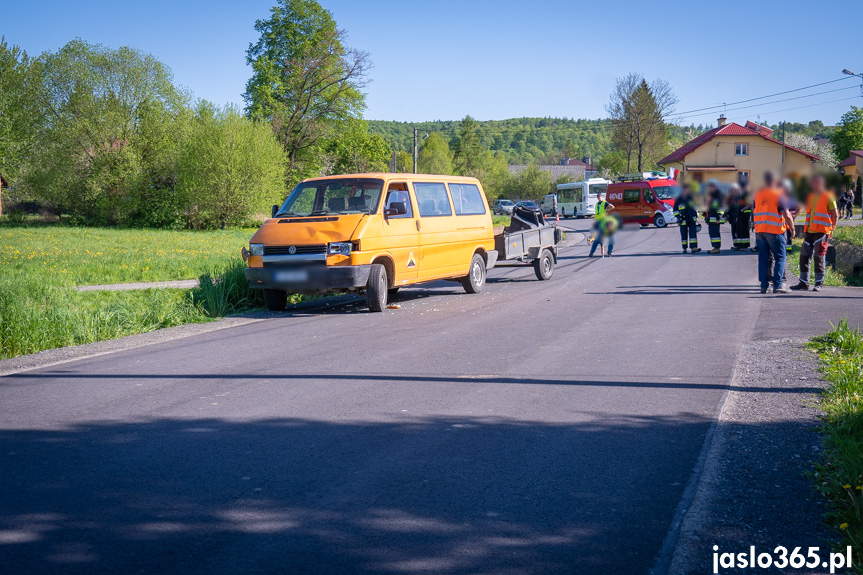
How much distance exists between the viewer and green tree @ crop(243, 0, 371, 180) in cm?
4681

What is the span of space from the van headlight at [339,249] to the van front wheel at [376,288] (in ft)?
1.99

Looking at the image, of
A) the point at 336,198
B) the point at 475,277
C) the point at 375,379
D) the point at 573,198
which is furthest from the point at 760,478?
the point at 475,277

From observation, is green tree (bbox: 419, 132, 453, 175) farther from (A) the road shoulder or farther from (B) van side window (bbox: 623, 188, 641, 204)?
(B) van side window (bbox: 623, 188, 641, 204)

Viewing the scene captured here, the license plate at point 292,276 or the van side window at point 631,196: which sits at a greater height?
the van side window at point 631,196

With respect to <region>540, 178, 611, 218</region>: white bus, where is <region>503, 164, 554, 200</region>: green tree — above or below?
above

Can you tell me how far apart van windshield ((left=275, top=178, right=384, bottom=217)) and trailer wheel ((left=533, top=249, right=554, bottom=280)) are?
5.12 m

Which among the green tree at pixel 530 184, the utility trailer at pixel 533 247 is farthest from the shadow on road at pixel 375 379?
the utility trailer at pixel 533 247

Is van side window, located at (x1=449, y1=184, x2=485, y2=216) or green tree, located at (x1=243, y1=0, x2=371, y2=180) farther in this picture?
green tree, located at (x1=243, y1=0, x2=371, y2=180)

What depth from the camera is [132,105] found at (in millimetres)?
51719

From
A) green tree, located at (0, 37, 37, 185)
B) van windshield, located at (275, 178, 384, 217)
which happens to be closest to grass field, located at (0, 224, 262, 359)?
van windshield, located at (275, 178, 384, 217)

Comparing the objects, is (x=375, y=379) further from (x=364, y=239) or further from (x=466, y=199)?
(x=466, y=199)

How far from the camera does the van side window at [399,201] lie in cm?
1273

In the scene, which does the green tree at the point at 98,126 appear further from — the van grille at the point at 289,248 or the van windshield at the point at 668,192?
the van windshield at the point at 668,192

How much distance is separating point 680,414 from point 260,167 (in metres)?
38.8
